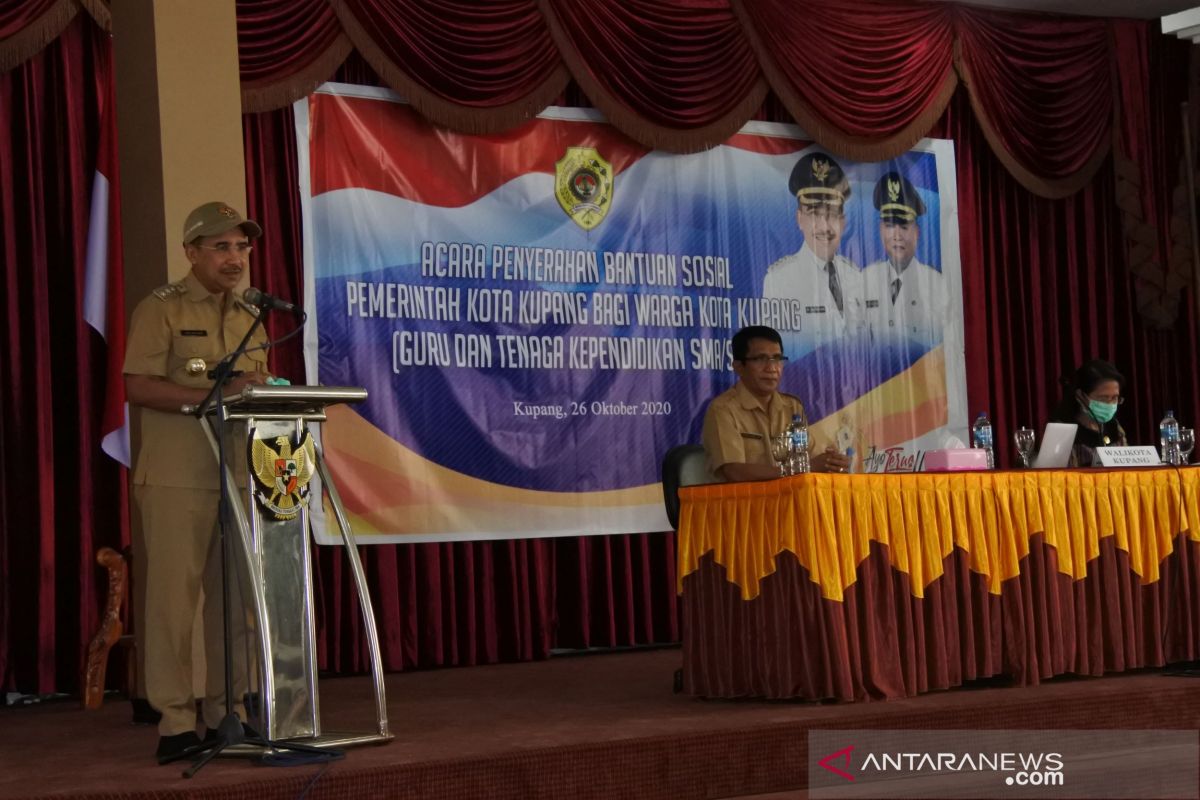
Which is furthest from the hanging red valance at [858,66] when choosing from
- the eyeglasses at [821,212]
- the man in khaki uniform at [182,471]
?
the man in khaki uniform at [182,471]

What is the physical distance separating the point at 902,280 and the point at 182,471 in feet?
15.5

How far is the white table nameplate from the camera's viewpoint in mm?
4984

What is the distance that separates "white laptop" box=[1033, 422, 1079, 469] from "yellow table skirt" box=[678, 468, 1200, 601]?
0.09m

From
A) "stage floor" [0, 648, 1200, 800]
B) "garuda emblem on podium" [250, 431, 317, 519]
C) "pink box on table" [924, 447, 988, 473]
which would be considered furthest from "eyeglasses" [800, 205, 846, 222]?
"garuda emblem on podium" [250, 431, 317, 519]

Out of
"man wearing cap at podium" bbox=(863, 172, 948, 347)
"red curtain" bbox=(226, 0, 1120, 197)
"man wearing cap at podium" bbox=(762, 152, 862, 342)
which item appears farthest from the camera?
"man wearing cap at podium" bbox=(863, 172, 948, 347)

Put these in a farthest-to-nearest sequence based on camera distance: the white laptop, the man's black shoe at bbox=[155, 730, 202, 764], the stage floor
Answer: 1. the white laptop
2. the man's black shoe at bbox=[155, 730, 202, 764]
3. the stage floor

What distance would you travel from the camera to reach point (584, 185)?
22.6 ft

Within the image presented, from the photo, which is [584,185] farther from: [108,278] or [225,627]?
[225,627]

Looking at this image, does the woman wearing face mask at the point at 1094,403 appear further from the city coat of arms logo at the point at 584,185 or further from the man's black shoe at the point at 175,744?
the man's black shoe at the point at 175,744

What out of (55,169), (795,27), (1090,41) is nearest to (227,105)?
(55,169)

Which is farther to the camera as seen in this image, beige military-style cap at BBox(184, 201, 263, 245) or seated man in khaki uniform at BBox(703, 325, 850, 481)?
seated man in khaki uniform at BBox(703, 325, 850, 481)

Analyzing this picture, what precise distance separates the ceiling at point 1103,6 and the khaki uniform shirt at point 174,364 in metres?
5.32

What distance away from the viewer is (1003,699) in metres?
4.38

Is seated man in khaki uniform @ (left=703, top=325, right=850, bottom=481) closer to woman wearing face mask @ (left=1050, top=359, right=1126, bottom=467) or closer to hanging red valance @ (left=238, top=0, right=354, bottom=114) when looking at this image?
woman wearing face mask @ (left=1050, top=359, right=1126, bottom=467)
